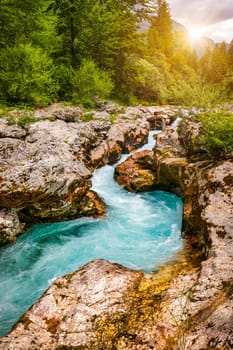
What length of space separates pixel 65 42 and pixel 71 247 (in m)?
19.3

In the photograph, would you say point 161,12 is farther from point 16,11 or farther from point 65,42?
point 16,11

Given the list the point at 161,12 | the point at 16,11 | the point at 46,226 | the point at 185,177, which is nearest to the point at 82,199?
the point at 46,226

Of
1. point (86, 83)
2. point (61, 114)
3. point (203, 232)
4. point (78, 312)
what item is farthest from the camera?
point (86, 83)

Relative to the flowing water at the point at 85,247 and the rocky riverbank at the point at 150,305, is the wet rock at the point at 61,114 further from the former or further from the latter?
the rocky riverbank at the point at 150,305

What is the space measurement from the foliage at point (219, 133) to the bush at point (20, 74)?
34.0 ft

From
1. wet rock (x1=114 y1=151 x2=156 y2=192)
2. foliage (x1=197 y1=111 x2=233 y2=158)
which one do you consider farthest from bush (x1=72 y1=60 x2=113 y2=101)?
foliage (x1=197 y1=111 x2=233 y2=158)

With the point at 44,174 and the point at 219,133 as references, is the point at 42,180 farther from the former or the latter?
the point at 219,133

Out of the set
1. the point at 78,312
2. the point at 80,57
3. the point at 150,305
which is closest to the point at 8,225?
the point at 78,312

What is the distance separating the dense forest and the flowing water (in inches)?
179

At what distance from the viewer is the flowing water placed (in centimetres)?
602

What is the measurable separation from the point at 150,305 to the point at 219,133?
5.77m

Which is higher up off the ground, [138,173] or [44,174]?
[44,174]

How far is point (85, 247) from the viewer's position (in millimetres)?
7566

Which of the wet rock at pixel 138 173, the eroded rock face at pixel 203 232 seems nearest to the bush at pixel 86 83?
the wet rock at pixel 138 173
